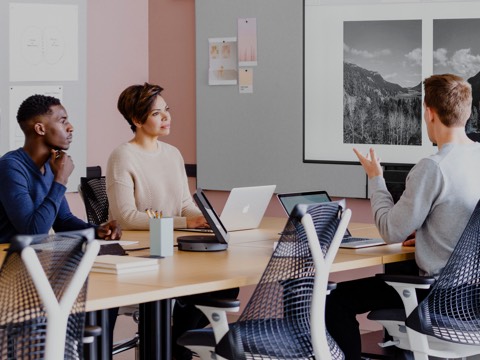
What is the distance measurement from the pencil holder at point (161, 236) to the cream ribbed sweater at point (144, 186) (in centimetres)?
89

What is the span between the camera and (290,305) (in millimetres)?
3119

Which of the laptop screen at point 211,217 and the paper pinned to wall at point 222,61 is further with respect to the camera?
the paper pinned to wall at point 222,61

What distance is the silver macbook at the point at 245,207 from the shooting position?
14.0ft

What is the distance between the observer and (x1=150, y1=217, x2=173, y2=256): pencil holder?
11.7 feet

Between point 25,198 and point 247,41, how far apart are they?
9.03 ft

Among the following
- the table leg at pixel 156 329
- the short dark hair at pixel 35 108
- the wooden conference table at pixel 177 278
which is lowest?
the table leg at pixel 156 329

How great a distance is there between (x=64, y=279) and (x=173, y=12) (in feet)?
14.8

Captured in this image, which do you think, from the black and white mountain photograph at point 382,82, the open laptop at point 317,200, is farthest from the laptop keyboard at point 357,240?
the black and white mountain photograph at point 382,82

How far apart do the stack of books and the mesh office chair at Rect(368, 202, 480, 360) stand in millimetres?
914

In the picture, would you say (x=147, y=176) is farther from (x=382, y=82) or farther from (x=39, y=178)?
(x=382, y=82)

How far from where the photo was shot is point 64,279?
242cm

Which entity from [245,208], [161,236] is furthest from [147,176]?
[161,236]

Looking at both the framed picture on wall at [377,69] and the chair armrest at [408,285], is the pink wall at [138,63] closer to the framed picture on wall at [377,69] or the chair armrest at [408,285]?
the framed picture on wall at [377,69]

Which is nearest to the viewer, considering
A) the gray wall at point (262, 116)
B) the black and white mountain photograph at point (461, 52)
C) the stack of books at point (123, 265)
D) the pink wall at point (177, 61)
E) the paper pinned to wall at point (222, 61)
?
the stack of books at point (123, 265)
